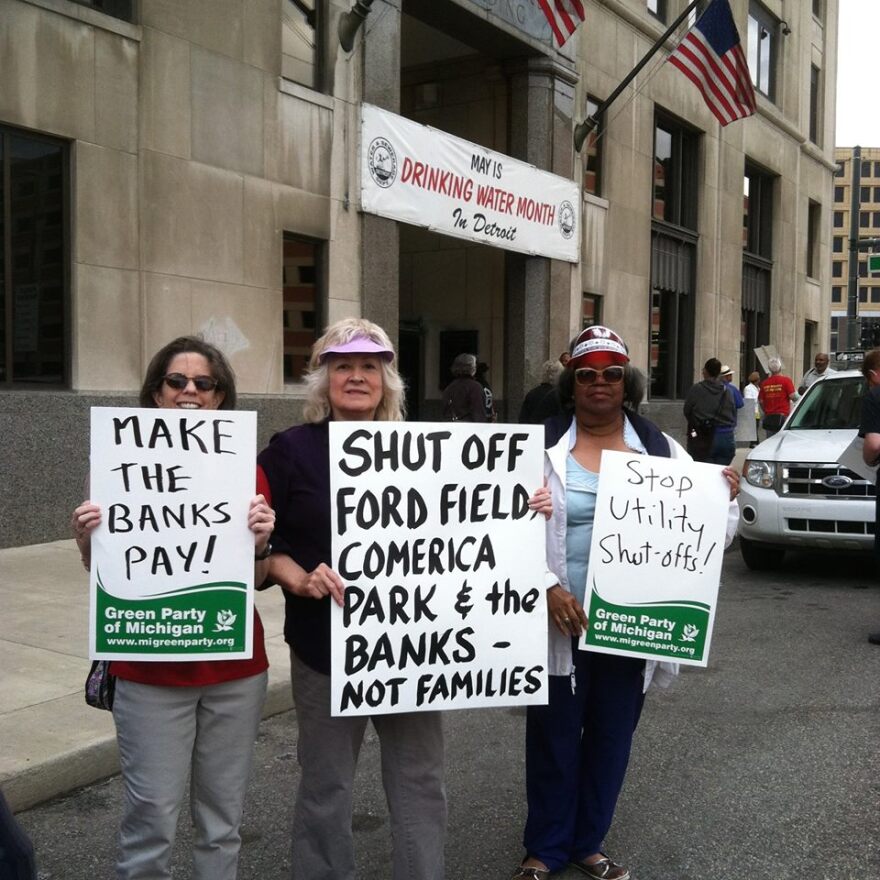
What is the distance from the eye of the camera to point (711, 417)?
12.6m

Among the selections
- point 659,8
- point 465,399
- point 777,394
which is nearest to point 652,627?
point 465,399

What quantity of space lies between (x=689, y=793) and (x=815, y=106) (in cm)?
2830

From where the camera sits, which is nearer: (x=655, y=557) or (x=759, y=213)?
(x=655, y=557)

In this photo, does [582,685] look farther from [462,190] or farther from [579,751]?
[462,190]

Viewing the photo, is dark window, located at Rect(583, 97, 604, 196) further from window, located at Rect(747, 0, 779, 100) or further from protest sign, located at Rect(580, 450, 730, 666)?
protest sign, located at Rect(580, 450, 730, 666)

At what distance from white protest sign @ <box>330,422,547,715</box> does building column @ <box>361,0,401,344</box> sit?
9.68 meters

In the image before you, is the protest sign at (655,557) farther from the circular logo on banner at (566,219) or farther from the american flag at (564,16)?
the circular logo on banner at (566,219)

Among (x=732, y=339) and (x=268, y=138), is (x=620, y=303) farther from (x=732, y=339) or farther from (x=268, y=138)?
(x=268, y=138)

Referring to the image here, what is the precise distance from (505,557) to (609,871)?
1194 mm

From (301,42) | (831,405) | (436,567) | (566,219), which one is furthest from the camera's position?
(566,219)

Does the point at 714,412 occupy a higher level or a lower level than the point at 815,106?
lower

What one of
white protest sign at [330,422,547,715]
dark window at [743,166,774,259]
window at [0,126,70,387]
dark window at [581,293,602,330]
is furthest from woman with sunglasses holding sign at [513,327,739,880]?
dark window at [743,166,774,259]

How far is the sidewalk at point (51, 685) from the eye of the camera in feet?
13.3

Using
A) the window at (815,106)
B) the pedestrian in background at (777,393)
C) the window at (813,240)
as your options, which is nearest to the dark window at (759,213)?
the window at (813,240)
